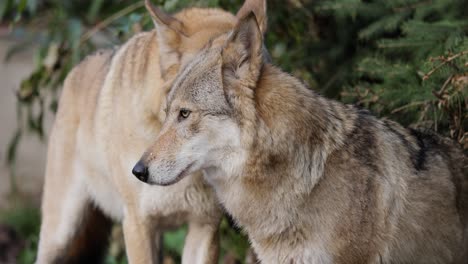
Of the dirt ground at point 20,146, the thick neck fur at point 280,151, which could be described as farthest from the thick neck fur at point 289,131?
the dirt ground at point 20,146

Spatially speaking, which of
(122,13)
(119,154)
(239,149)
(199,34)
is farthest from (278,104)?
(122,13)

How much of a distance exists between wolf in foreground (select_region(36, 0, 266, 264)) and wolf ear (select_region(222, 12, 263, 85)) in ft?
2.04

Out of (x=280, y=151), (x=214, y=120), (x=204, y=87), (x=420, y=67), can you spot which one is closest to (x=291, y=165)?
(x=280, y=151)

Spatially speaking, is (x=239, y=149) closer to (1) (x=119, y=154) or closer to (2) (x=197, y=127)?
(2) (x=197, y=127)

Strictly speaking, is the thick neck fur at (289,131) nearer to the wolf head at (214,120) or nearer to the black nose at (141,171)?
the wolf head at (214,120)

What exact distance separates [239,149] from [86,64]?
2.26 meters

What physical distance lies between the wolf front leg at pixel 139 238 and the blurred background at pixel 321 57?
5.09ft

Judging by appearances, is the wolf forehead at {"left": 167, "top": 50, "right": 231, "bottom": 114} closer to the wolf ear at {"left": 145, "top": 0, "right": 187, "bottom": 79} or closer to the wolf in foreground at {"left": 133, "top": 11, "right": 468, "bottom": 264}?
the wolf in foreground at {"left": 133, "top": 11, "right": 468, "bottom": 264}

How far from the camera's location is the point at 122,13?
6.81 metres

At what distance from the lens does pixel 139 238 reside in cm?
478

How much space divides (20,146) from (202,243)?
583 centimetres

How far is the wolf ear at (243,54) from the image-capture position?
3748 millimetres

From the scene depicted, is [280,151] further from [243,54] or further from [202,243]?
[202,243]

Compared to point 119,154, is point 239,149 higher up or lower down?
higher up
